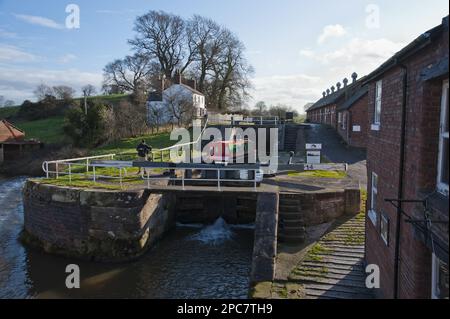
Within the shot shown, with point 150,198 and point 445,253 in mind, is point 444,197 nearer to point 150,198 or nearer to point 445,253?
point 445,253

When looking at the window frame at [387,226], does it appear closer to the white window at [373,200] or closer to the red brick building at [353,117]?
the white window at [373,200]

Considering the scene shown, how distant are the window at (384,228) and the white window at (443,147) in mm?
2393

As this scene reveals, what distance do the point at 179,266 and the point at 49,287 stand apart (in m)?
3.90

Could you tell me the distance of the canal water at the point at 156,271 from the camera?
10473mm

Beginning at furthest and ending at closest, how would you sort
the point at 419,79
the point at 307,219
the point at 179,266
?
the point at 307,219
the point at 179,266
the point at 419,79

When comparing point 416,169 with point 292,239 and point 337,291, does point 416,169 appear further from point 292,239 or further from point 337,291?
point 292,239

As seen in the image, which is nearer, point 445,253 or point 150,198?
point 445,253

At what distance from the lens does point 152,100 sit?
46.0 m

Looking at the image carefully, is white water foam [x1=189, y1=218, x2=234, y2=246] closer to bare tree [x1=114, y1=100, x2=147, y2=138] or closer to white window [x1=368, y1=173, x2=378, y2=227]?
white window [x1=368, y1=173, x2=378, y2=227]

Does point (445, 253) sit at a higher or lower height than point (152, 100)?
lower

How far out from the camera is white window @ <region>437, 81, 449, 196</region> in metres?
4.98
